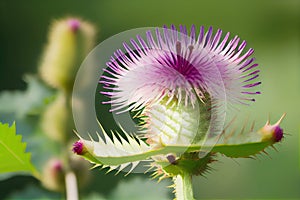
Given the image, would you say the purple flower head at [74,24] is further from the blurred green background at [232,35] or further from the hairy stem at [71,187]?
the blurred green background at [232,35]

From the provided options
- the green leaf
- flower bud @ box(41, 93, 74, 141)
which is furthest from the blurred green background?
the green leaf

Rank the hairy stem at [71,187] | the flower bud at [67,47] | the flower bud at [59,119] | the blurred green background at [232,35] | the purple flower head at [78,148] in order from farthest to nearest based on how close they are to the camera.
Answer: the blurred green background at [232,35] < the flower bud at [67,47] < the flower bud at [59,119] < the hairy stem at [71,187] < the purple flower head at [78,148]

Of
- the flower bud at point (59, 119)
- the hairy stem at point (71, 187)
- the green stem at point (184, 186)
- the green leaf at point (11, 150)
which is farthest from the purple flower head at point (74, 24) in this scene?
the green stem at point (184, 186)

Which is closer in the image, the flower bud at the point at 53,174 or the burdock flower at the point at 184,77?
the burdock flower at the point at 184,77

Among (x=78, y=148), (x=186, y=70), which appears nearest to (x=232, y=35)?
(x=186, y=70)

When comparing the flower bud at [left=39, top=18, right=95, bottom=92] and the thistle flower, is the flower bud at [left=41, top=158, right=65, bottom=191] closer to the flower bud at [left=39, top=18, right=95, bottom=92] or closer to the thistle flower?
the flower bud at [left=39, top=18, right=95, bottom=92]

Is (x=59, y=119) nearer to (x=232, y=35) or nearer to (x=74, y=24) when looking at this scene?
(x=74, y=24)

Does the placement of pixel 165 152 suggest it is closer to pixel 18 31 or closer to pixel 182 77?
pixel 182 77
